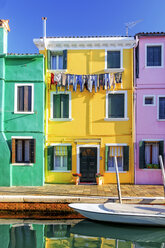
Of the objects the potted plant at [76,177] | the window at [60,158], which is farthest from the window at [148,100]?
the potted plant at [76,177]

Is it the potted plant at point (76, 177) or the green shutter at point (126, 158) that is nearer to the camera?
the potted plant at point (76, 177)

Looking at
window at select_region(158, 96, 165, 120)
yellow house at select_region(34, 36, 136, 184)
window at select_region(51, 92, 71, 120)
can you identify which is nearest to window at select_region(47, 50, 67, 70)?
yellow house at select_region(34, 36, 136, 184)

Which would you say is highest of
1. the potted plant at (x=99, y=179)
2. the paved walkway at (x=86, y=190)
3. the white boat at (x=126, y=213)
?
the potted plant at (x=99, y=179)

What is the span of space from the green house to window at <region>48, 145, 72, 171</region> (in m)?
0.77

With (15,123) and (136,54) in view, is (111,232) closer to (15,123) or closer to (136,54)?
(15,123)

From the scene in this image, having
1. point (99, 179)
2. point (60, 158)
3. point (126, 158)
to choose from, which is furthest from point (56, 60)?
point (99, 179)

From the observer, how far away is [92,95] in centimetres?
1538

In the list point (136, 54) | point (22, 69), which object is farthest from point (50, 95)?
point (136, 54)

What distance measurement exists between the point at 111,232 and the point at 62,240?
2063 mm

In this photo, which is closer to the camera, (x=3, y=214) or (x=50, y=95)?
(x=3, y=214)

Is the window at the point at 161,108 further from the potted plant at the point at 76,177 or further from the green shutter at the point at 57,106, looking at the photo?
the green shutter at the point at 57,106

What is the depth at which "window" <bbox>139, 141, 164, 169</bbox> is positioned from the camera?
1475 cm

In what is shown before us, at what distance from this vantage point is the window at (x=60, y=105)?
15.5 m

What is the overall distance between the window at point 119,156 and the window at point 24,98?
17.6 ft
